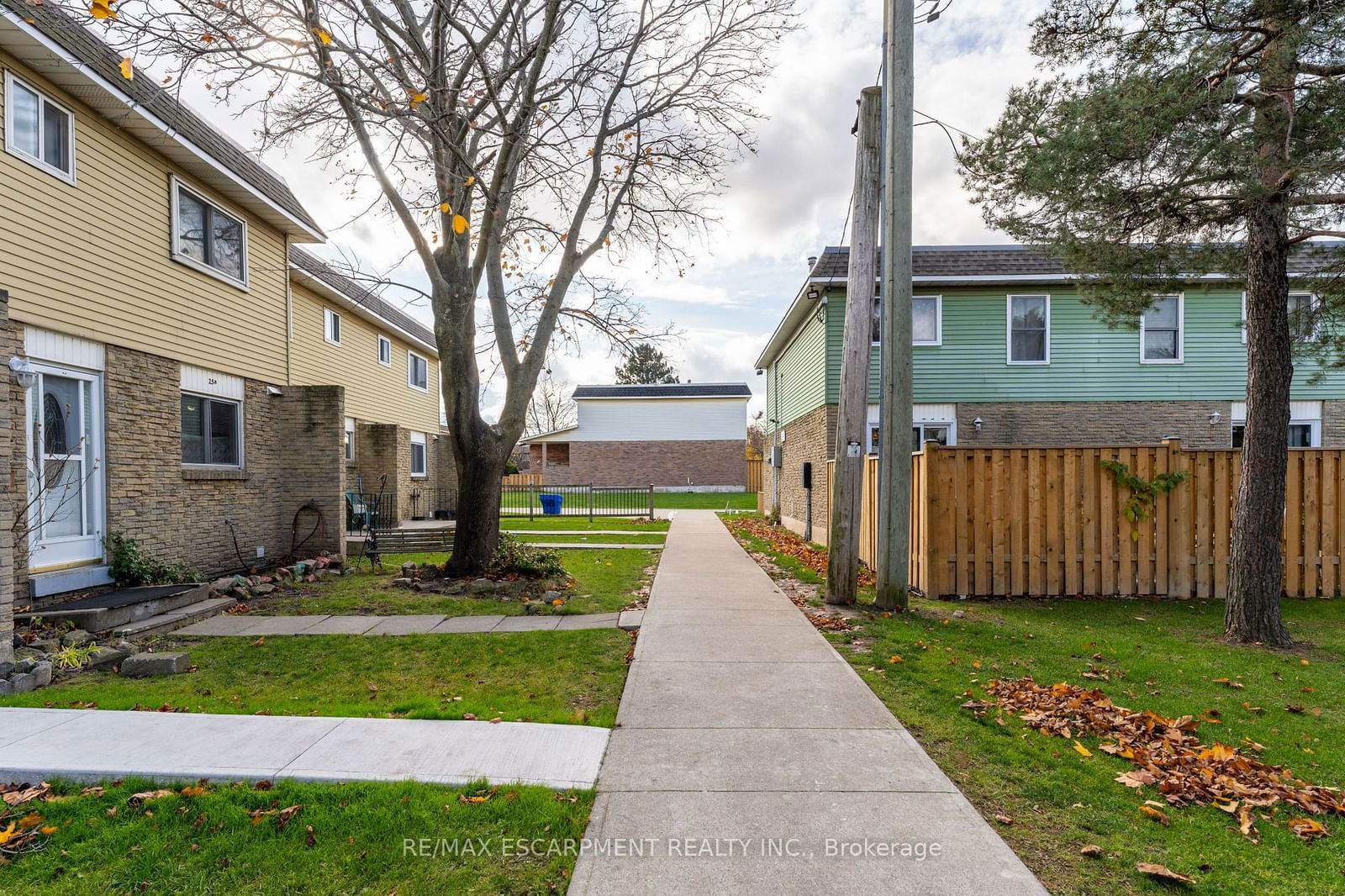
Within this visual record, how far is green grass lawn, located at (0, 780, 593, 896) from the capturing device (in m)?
2.67

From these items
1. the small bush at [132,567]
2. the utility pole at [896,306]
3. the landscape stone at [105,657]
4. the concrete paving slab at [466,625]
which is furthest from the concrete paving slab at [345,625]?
the utility pole at [896,306]

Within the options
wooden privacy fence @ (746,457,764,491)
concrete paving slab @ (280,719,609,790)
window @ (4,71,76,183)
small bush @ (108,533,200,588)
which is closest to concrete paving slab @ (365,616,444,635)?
concrete paving slab @ (280,719,609,790)

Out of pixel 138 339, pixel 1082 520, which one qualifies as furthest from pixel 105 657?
pixel 1082 520

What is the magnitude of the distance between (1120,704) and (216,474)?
11773 mm

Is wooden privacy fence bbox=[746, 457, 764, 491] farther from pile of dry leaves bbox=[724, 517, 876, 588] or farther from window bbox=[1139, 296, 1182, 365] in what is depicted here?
window bbox=[1139, 296, 1182, 365]

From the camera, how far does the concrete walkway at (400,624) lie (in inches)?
277

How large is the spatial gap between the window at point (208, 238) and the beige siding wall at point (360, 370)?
12.5 feet

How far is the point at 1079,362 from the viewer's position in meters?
14.6

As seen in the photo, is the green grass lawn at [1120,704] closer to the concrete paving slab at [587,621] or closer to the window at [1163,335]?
the concrete paving slab at [587,621]

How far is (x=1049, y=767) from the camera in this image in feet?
12.2

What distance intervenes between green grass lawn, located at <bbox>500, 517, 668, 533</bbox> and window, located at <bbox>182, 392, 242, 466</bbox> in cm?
811

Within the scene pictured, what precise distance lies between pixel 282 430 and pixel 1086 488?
42.6 feet

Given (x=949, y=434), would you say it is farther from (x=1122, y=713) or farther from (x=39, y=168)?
(x=39, y=168)

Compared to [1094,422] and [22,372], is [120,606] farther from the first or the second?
[1094,422]
